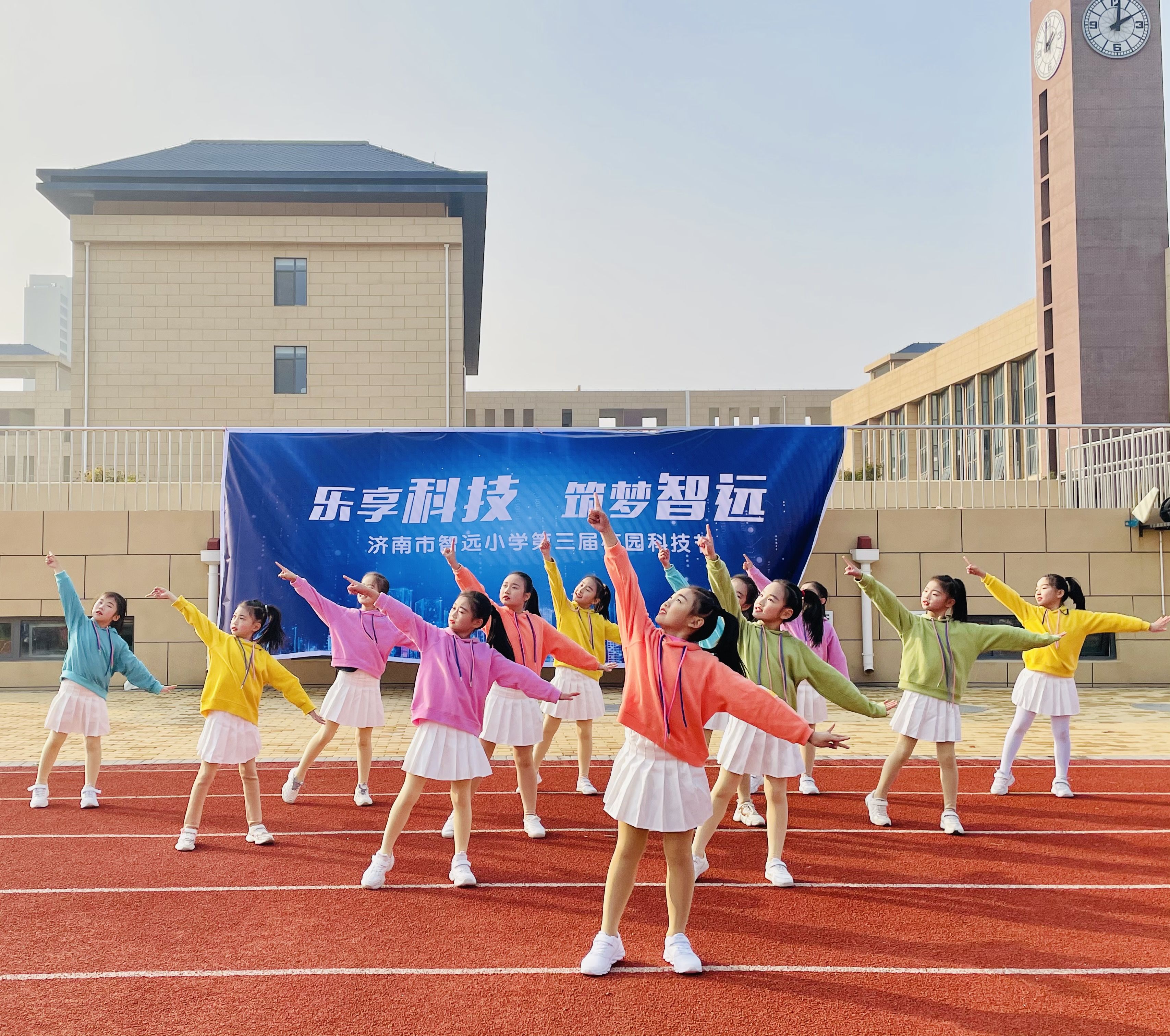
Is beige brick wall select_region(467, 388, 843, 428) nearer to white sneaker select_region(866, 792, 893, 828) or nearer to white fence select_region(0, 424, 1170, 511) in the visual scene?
white fence select_region(0, 424, 1170, 511)

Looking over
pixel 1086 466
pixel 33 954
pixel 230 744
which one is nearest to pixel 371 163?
pixel 1086 466

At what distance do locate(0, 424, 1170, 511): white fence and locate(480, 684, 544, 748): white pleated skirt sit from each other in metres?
7.63

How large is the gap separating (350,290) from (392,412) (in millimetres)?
2788

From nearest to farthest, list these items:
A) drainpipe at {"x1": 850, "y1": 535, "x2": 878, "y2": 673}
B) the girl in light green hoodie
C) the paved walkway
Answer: the girl in light green hoodie
the paved walkway
drainpipe at {"x1": 850, "y1": 535, "x2": 878, "y2": 673}

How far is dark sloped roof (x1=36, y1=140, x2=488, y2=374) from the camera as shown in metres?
20.4

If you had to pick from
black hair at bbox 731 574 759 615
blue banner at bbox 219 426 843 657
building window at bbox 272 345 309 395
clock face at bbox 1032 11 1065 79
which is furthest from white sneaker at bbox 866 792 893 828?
clock face at bbox 1032 11 1065 79

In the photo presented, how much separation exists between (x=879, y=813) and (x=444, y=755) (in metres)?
2.91

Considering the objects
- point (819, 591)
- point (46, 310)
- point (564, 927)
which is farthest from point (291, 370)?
point (46, 310)

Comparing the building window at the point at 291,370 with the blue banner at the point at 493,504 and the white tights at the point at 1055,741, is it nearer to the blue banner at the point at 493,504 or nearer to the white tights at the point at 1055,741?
the blue banner at the point at 493,504

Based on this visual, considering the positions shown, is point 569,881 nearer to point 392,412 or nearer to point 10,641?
point 10,641

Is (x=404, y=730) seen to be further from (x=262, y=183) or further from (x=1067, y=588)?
(x=262, y=183)

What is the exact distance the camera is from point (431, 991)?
11.7ft

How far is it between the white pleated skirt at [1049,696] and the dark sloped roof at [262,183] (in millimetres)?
16694

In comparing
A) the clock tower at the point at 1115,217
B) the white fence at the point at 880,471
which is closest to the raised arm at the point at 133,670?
the white fence at the point at 880,471
